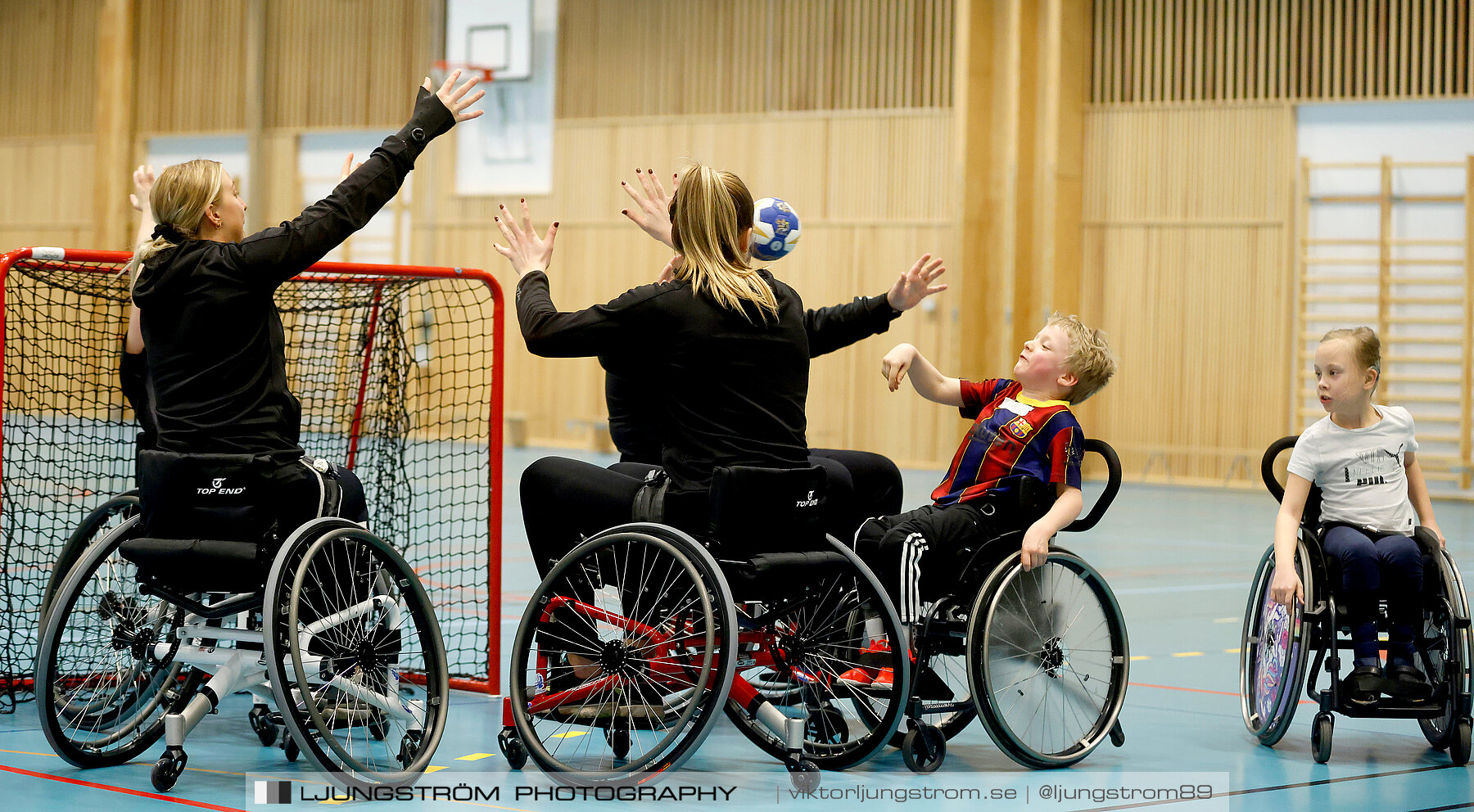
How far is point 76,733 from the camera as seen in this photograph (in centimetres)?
A: 344

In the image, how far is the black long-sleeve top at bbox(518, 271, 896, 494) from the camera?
3.03 metres

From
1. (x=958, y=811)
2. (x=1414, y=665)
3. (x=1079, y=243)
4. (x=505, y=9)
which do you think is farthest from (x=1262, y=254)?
(x=958, y=811)

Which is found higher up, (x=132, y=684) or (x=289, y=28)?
(x=289, y=28)

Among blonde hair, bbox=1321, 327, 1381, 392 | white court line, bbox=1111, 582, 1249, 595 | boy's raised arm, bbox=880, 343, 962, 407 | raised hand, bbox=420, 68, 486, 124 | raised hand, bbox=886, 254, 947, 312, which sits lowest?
white court line, bbox=1111, 582, 1249, 595

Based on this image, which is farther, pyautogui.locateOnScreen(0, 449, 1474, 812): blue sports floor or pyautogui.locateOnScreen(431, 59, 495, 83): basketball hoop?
pyautogui.locateOnScreen(431, 59, 495, 83): basketball hoop

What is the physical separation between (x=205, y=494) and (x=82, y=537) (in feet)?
3.33

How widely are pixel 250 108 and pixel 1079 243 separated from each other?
966 centimetres

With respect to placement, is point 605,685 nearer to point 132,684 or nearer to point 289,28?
point 132,684

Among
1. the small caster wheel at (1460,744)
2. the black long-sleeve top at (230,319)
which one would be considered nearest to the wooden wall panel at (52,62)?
the black long-sleeve top at (230,319)

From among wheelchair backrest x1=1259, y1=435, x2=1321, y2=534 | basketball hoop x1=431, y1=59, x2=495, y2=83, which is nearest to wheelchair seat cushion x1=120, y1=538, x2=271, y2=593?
wheelchair backrest x1=1259, y1=435, x2=1321, y2=534

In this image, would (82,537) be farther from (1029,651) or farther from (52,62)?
(52,62)

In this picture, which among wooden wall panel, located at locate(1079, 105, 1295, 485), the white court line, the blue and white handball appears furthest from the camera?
wooden wall panel, located at locate(1079, 105, 1295, 485)

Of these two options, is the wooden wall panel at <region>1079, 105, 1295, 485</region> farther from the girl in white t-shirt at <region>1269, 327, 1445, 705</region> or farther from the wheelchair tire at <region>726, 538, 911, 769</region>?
the wheelchair tire at <region>726, 538, 911, 769</region>

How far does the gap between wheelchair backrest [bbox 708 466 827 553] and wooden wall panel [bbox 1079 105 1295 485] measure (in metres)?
10.5
